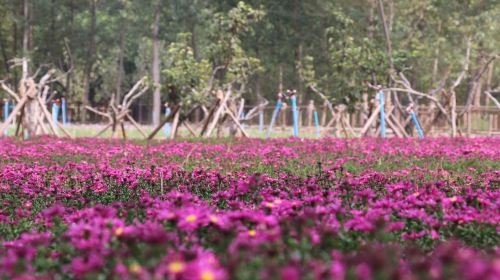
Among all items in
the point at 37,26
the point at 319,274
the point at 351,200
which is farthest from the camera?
the point at 37,26

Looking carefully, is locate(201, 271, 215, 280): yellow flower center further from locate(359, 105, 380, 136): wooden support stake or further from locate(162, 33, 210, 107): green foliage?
locate(162, 33, 210, 107): green foliage

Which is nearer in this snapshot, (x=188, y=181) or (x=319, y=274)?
(x=319, y=274)

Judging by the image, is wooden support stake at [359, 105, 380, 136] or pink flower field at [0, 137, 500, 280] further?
wooden support stake at [359, 105, 380, 136]

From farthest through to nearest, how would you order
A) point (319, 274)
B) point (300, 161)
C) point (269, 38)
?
1. point (269, 38)
2. point (300, 161)
3. point (319, 274)

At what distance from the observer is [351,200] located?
4.84m

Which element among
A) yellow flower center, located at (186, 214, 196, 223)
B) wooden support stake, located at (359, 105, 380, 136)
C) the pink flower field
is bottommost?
the pink flower field

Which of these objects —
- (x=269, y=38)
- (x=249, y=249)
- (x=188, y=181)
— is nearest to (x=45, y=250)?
(x=249, y=249)

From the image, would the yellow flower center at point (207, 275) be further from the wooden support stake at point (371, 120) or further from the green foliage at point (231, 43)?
the green foliage at point (231, 43)

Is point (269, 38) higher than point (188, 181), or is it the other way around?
point (269, 38)

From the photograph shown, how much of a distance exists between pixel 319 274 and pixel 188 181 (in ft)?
14.8

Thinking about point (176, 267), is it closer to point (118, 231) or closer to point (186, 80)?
point (118, 231)

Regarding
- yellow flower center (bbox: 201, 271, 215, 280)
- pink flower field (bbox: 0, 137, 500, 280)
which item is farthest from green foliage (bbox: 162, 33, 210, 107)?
yellow flower center (bbox: 201, 271, 215, 280)

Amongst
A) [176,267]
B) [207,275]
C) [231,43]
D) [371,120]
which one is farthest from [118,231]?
[231,43]

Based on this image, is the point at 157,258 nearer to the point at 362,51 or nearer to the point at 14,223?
the point at 14,223
